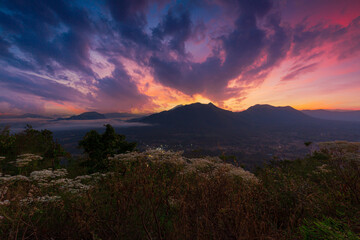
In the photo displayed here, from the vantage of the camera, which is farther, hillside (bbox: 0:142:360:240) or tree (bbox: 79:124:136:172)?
tree (bbox: 79:124:136:172)

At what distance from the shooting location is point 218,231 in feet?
9.22

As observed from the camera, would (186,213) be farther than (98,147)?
No

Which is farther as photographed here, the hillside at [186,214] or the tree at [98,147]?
the tree at [98,147]

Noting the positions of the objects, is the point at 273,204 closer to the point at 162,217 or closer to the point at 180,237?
the point at 180,237

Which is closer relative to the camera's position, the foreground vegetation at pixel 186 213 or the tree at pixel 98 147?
the foreground vegetation at pixel 186 213

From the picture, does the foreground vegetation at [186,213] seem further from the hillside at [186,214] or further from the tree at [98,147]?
the tree at [98,147]

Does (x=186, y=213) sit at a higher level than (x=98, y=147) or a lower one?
lower

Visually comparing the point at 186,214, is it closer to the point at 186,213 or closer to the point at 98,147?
the point at 186,213

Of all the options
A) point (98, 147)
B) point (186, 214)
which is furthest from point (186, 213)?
point (98, 147)

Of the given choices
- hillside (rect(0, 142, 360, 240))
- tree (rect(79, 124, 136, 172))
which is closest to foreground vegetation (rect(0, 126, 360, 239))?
hillside (rect(0, 142, 360, 240))

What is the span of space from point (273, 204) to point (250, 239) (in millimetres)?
1813

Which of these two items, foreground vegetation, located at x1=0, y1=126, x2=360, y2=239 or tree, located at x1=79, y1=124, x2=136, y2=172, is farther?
→ tree, located at x1=79, y1=124, x2=136, y2=172

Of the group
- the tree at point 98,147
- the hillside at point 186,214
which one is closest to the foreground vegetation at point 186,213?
the hillside at point 186,214

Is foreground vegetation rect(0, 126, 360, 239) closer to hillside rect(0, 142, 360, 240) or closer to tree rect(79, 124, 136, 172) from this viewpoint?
hillside rect(0, 142, 360, 240)
